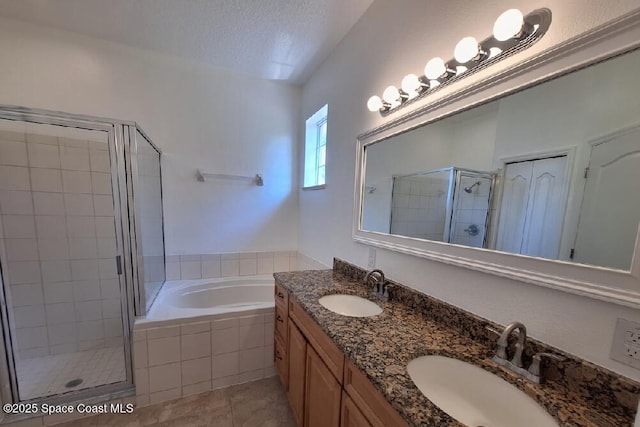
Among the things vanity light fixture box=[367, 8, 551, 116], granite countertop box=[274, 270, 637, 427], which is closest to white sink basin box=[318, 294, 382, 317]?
granite countertop box=[274, 270, 637, 427]

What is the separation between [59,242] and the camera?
2.04 metres

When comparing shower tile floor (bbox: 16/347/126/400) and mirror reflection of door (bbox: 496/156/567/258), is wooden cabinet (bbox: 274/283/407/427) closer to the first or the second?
mirror reflection of door (bbox: 496/156/567/258)

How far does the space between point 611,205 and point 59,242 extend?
3.27 m

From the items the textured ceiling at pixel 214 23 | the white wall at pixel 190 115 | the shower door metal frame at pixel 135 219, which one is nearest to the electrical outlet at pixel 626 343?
the textured ceiling at pixel 214 23

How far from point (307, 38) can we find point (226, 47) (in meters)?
0.72

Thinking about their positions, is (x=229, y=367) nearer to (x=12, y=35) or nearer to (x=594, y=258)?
(x=594, y=258)

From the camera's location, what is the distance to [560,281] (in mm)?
734

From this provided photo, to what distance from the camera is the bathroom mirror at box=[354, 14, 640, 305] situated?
0.65m

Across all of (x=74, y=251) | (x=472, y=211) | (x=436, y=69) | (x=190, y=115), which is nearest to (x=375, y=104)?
(x=436, y=69)

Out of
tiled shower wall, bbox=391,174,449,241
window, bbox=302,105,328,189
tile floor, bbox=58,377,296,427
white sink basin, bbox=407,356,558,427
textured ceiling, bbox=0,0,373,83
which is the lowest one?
tile floor, bbox=58,377,296,427

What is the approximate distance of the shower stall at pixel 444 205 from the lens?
40.2 inches

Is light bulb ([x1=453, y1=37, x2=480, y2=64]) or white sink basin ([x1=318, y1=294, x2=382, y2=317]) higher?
light bulb ([x1=453, y1=37, x2=480, y2=64])

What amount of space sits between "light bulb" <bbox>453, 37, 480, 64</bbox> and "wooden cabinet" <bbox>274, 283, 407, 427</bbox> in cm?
124

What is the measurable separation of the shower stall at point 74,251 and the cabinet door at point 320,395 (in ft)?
4.28
